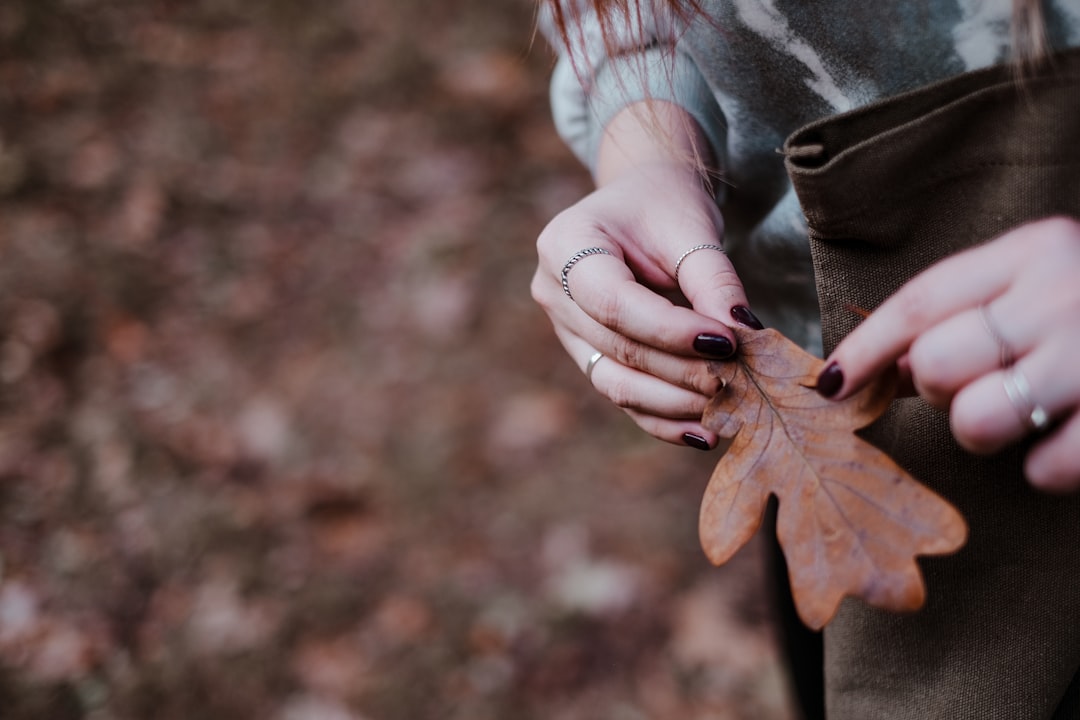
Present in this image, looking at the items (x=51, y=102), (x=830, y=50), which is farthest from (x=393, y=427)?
(x=51, y=102)

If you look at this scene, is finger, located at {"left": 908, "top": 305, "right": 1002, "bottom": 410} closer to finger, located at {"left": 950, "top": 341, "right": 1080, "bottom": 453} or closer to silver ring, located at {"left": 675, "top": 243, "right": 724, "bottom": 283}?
finger, located at {"left": 950, "top": 341, "right": 1080, "bottom": 453}

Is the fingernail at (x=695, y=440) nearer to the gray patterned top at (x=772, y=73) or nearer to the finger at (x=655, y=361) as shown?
the finger at (x=655, y=361)

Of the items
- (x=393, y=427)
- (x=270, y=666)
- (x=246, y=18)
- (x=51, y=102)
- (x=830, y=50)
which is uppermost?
(x=830, y=50)

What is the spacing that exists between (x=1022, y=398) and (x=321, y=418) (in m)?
2.07

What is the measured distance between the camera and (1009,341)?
51cm

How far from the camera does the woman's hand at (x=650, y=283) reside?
704mm

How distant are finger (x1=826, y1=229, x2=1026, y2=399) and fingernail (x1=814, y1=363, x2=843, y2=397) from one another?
13mm

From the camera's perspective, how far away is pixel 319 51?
11.2 feet

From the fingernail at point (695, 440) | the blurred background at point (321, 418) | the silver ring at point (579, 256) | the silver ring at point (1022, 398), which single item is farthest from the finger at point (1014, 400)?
the blurred background at point (321, 418)

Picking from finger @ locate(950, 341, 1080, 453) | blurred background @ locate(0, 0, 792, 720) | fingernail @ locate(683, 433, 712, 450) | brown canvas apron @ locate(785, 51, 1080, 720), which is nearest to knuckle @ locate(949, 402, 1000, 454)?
finger @ locate(950, 341, 1080, 453)

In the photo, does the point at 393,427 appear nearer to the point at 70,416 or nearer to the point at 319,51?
the point at 70,416

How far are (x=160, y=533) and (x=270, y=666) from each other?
51 centimetres

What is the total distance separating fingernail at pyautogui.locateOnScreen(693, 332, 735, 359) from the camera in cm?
68

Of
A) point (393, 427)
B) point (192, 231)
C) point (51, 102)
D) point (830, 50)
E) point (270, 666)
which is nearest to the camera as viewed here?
point (830, 50)
